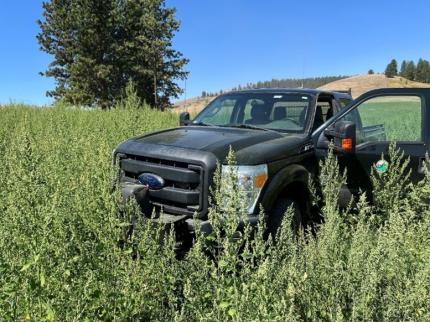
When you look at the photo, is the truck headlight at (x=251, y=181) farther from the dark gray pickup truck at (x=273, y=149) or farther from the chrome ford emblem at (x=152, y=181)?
the chrome ford emblem at (x=152, y=181)

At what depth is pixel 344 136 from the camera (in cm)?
506

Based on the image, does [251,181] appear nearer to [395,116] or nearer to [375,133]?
[375,133]

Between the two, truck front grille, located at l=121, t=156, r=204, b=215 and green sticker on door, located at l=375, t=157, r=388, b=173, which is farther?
green sticker on door, located at l=375, t=157, r=388, b=173

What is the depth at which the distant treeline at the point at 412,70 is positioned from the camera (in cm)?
10638

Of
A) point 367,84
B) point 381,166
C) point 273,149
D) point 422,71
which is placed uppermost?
point 422,71

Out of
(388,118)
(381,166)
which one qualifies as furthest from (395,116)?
(381,166)

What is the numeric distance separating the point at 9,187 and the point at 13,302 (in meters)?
1.54

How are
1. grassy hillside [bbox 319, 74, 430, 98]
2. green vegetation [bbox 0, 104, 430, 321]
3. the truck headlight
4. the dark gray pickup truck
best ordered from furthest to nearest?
grassy hillside [bbox 319, 74, 430, 98] < the dark gray pickup truck < the truck headlight < green vegetation [bbox 0, 104, 430, 321]

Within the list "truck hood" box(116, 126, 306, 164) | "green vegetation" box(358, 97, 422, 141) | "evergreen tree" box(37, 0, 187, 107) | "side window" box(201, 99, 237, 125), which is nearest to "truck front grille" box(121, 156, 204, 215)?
"truck hood" box(116, 126, 306, 164)

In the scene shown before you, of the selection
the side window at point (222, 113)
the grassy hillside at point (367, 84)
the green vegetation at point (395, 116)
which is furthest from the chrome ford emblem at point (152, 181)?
the grassy hillside at point (367, 84)

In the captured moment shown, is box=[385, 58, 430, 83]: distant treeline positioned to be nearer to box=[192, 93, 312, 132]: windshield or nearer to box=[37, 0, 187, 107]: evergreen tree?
box=[37, 0, 187, 107]: evergreen tree

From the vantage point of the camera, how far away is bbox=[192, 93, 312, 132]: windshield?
5902 millimetres

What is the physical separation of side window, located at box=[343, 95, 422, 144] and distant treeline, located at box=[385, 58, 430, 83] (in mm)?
107306

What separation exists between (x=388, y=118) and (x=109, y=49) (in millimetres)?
41072
